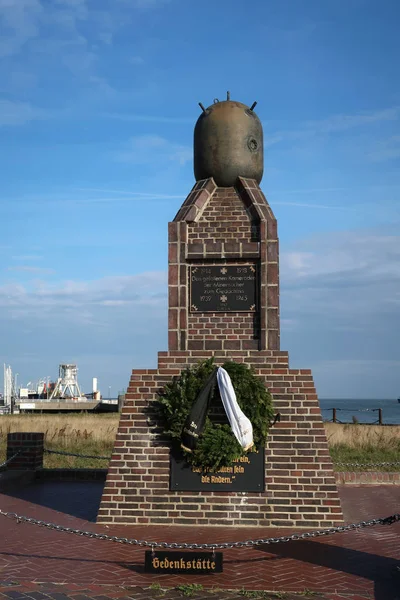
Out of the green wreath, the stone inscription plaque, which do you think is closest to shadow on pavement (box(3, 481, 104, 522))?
the green wreath

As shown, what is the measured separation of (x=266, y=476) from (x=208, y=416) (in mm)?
1118

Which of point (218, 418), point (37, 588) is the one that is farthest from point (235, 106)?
point (37, 588)

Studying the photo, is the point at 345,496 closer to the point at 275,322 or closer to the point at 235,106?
the point at 275,322

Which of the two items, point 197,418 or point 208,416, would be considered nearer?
point 197,418

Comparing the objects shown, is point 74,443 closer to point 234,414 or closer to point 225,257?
point 225,257

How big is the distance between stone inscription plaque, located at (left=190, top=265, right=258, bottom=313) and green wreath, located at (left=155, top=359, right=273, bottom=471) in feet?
3.15

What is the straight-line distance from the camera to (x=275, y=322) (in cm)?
1023

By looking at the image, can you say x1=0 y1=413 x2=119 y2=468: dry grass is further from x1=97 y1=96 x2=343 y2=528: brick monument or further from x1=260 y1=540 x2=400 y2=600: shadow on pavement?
x1=260 y1=540 x2=400 y2=600: shadow on pavement

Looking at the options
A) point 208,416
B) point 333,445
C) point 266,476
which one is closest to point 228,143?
point 208,416

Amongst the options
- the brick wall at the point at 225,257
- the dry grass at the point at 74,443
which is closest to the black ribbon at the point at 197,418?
the brick wall at the point at 225,257

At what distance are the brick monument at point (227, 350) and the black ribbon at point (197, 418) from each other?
427 millimetres

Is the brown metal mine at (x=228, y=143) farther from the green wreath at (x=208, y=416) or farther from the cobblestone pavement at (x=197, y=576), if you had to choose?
the cobblestone pavement at (x=197, y=576)

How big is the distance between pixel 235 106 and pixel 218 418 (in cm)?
491

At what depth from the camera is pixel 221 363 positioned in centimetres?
1015
